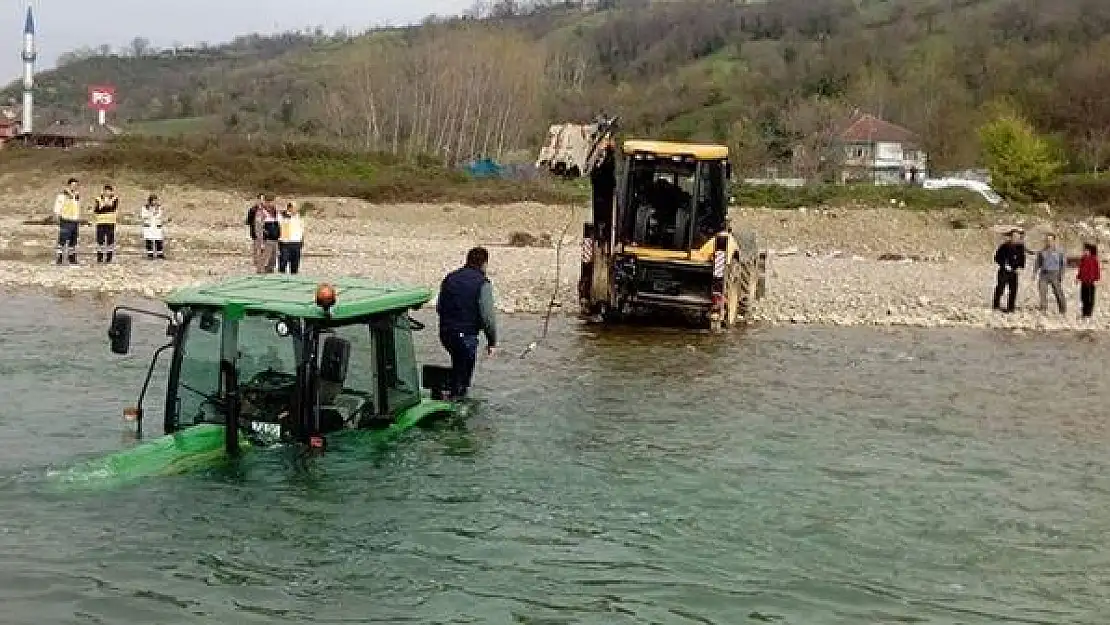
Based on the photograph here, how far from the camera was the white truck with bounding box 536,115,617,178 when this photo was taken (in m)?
20.7

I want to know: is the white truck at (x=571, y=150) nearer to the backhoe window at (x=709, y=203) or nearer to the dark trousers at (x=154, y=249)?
the backhoe window at (x=709, y=203)

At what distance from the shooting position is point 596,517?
33.0 ft

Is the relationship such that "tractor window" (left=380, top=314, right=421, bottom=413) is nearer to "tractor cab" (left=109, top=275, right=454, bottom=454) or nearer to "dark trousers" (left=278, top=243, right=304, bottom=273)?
"tractor cab" (left=109, top=275, right=454, bottom=454)

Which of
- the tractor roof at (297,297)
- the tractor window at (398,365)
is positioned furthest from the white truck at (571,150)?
the tractor window at (398,365)

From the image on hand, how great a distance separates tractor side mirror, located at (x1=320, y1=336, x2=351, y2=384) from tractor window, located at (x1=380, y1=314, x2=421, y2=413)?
1.14m

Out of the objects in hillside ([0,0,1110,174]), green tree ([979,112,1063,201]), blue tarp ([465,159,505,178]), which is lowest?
blue tarp ([465,159,505,178])

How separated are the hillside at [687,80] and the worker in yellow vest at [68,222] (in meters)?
59.5

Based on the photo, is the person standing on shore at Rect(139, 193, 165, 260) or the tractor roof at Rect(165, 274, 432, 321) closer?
the tractor roof at Rect(165, 274, 432, 321)

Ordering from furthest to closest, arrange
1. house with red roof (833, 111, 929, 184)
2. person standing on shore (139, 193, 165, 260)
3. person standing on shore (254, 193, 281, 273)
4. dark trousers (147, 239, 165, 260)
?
house with red roof (833, 111, 929, 184)
dark trousers (147, 239, 165, 260)
person standing on shore (139, 193, 165, 260)
person standing on shore (254, 193, 281, 273)

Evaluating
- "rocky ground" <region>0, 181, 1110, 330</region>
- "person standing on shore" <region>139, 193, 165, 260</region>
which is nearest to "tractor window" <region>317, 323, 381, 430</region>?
"rocky ground" <region>0, 181, 1110, 330</region>

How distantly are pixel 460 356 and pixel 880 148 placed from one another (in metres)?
99.2

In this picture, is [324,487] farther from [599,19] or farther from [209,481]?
[599,19]

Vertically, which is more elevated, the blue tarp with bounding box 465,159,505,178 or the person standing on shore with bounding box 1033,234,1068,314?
the blue tarp with bounding box 465,159,505,178

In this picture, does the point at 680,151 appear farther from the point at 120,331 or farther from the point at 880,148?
the point at 880,148
